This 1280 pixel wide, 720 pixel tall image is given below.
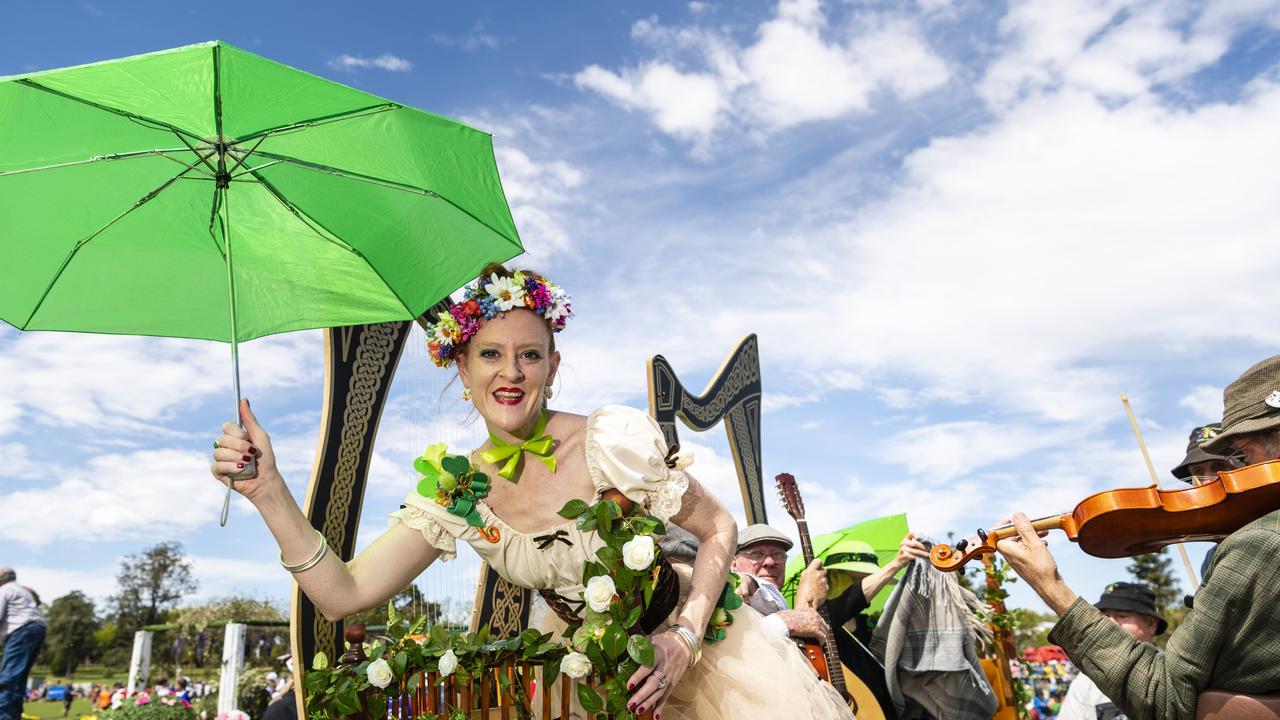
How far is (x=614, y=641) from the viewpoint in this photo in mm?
2037

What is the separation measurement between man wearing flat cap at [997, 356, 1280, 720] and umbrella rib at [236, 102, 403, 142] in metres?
2.20

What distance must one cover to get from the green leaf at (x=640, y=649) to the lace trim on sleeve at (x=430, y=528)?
0.68 meters

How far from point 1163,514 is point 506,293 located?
1952 mm

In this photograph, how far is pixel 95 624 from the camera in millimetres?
54188

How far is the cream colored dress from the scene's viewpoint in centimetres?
228

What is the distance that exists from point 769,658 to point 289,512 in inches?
53.8

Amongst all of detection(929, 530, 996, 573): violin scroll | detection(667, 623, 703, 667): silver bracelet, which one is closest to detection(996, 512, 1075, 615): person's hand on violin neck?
detection(929, 530, 996, 573): violin scroll

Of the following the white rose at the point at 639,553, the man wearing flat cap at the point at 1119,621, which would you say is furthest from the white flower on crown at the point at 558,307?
the man wearing flat cap at the point at 1119,621

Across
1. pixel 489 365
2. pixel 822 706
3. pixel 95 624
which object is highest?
pixel 95 624

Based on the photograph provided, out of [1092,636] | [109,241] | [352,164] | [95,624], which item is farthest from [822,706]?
[95,624]

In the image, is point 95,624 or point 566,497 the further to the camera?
point 95,624

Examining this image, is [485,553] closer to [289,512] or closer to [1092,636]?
[289,512]

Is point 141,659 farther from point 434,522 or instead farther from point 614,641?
point 614,641

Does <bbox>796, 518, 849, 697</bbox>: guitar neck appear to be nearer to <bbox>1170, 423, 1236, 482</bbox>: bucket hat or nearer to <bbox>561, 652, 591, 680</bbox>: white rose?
<bbox>1170, 423, 1236, 482</bbox>: bucket hat
